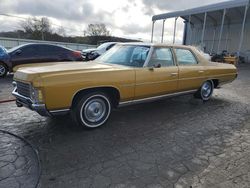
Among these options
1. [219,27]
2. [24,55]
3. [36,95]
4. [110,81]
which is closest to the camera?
[36,95]

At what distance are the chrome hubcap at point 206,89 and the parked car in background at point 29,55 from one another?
270 inches

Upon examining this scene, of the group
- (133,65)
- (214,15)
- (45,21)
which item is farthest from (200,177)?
(45,21)

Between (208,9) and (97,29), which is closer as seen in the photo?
(208,9)

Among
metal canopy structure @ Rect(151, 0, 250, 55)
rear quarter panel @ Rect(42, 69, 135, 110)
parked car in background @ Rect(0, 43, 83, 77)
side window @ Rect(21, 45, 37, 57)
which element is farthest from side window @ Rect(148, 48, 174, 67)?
metal canopy structure @ Rect(151, 0, 250, 55)

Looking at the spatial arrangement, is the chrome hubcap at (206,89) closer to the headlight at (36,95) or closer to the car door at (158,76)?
the car door at (158,76)

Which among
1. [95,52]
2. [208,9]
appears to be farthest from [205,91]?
[208,9]

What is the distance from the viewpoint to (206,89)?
6.71 m

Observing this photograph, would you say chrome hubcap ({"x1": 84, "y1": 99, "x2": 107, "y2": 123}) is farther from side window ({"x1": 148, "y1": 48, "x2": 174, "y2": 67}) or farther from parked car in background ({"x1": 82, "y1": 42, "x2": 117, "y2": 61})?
parked car in background ({"x1": 82, "y1": 42, "x2": 117, "y2": 61})

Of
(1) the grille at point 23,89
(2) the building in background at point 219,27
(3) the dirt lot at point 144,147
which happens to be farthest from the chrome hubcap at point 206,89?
(2) the building in background at point 219,27

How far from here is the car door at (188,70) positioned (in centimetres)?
561

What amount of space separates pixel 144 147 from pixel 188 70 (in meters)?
2.85

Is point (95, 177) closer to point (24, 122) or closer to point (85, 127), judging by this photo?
point (85, 127)

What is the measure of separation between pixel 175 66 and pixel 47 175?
378 cm

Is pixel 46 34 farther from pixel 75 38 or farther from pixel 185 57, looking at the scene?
pixel 185 57
